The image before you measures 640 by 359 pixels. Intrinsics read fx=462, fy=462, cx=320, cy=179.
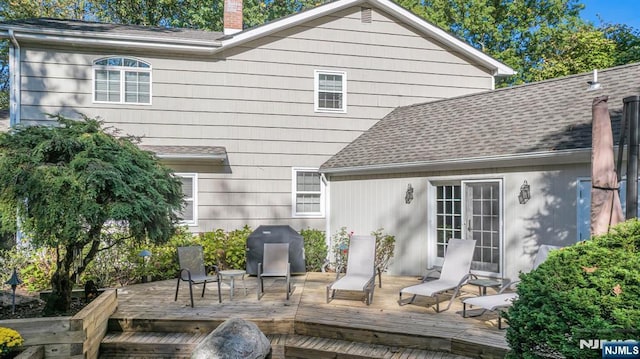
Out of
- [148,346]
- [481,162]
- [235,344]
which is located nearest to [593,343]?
[235,344]

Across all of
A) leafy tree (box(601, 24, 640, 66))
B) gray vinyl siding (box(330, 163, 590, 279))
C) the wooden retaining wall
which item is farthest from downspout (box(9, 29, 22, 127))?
leafy tree (box(601, 24, 640, 66))

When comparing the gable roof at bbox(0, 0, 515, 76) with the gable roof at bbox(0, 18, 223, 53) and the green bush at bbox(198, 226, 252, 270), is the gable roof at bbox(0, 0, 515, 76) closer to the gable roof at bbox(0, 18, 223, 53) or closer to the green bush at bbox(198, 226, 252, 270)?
the gable roof at bbox(0, 18, 223, 53)

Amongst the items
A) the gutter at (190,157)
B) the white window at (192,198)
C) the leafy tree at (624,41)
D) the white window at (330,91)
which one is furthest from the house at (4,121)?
the leafy tree at (624,41)

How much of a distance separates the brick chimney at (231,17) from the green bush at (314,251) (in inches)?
214

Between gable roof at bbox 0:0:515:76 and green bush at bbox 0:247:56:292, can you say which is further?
gable roof at bbox 0:0:515:76

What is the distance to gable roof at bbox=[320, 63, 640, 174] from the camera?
24.9 feet

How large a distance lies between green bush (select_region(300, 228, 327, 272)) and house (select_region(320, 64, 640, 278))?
0.68 meters

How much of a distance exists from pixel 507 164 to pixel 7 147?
24.1 feet

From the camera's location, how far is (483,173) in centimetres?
830

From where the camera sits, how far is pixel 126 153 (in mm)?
5902

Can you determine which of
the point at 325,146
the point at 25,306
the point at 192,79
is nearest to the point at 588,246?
the point at 25,306

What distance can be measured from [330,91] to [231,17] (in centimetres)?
318

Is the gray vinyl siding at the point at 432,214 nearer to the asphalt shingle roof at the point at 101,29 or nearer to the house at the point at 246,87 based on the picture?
the house at the point at 246,87

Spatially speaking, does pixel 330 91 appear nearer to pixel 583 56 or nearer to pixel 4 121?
pixel 4 121
